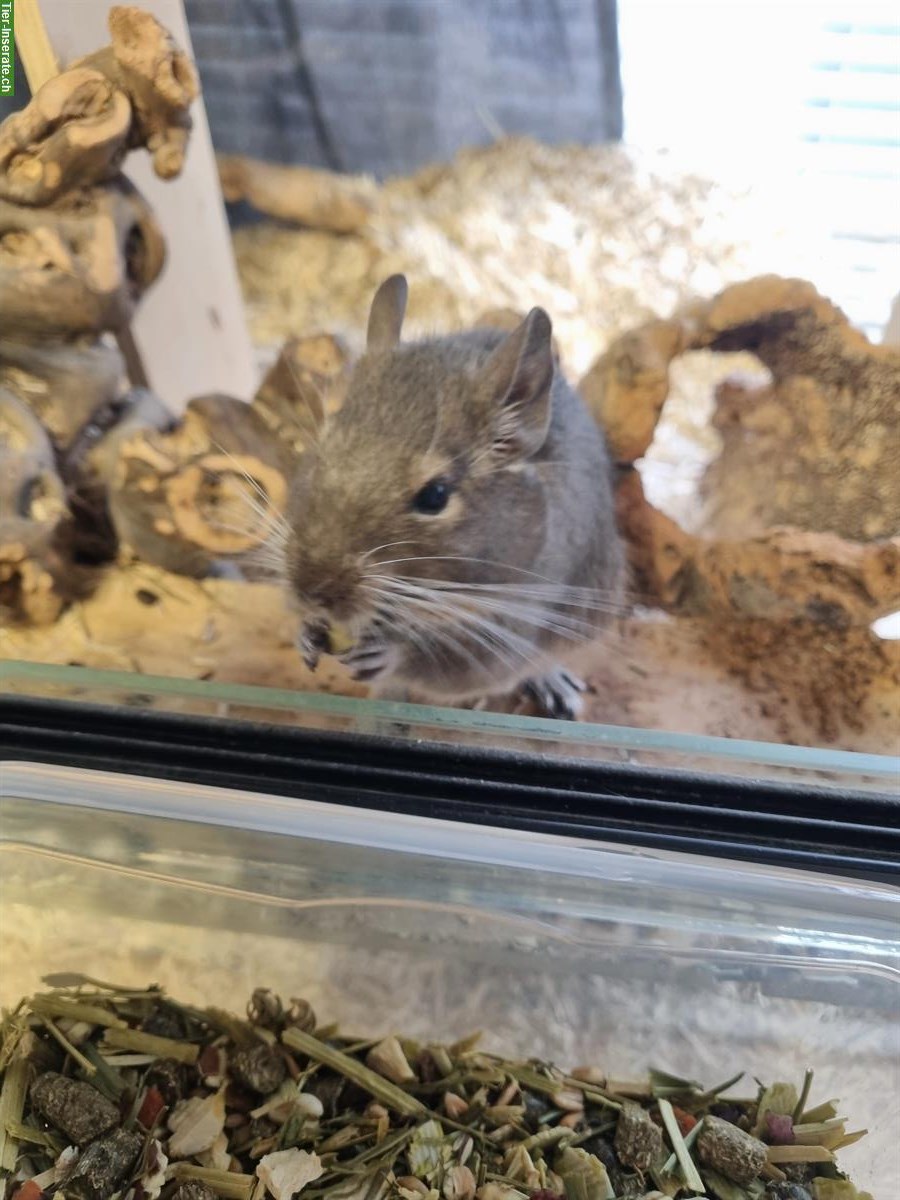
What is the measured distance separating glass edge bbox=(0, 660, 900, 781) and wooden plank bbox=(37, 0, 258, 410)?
727 mm

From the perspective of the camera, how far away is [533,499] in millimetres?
1228

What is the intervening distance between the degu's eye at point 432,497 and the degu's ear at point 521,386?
9cm

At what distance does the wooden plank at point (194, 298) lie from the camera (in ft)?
5.47

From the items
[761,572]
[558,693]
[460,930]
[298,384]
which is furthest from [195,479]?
[761,572]

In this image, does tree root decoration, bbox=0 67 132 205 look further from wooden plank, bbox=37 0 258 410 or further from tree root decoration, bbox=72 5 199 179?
wooden plank, bbox=37 0 258 410

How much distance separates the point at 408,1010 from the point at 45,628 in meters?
0.86

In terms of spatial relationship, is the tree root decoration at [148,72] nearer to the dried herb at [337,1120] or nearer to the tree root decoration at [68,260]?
the tree root decoration at [68,260]

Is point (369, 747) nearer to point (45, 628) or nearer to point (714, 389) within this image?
point (45, 628)

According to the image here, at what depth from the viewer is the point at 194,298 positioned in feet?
→ 6.02

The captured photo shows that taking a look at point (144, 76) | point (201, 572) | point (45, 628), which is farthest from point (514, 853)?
point (144, 76)

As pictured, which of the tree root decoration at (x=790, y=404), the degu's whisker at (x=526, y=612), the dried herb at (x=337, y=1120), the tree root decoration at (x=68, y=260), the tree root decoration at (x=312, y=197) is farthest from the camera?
the tree root decoration at (x=312, y=197)

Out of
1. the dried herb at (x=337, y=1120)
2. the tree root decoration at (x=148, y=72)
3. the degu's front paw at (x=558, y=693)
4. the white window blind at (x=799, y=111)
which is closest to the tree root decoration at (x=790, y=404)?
the white window blind at (x=799, y=111)

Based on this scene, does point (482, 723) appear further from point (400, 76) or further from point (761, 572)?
point (400, 76)

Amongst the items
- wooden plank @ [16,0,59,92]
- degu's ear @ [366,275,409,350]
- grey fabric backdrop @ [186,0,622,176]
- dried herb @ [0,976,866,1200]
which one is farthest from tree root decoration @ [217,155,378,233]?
dried herb @ [0,976,866,1200]
